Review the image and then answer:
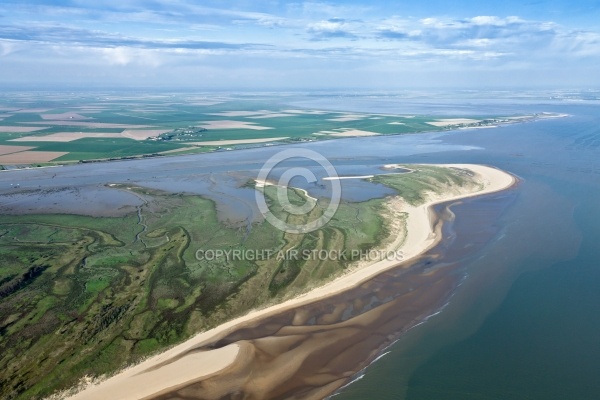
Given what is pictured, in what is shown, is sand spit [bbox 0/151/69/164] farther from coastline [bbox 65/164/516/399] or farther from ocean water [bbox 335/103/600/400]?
ocean water [bbox 335/103/600/400]

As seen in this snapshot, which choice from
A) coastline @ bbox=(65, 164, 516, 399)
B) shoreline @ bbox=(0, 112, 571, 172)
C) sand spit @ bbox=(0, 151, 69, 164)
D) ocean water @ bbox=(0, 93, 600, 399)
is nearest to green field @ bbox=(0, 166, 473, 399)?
coastline @ bbox=(65, 164, 516, 399)

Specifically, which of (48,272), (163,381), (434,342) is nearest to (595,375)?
(434,342)

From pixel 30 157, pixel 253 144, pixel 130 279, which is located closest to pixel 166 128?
pixel 253 144

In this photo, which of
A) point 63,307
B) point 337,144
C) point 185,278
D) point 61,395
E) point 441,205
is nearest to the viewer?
point 61,395

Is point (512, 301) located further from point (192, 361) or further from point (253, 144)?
point (253, 144)

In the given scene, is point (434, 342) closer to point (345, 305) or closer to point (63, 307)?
point (345, 305)
